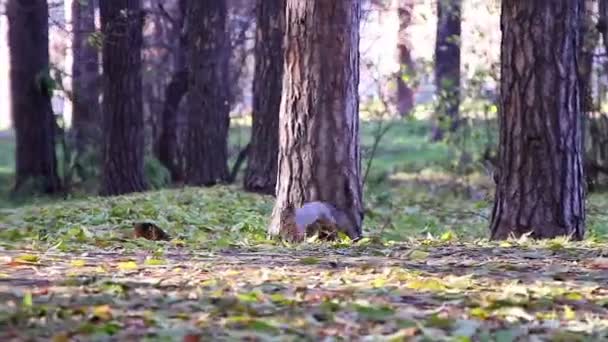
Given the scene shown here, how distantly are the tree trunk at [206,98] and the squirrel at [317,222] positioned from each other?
30.7 ft

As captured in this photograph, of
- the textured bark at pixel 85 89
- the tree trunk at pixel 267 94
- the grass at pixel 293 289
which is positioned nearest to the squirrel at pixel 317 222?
the grass at pixel 293 289

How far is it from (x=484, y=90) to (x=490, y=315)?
16.4 metres

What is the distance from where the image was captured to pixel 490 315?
229 inches

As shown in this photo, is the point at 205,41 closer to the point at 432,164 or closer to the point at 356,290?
the point at 432,164

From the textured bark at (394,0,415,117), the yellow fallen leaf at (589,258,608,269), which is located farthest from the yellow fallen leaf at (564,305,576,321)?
the textured bark at (394,0,415,117)

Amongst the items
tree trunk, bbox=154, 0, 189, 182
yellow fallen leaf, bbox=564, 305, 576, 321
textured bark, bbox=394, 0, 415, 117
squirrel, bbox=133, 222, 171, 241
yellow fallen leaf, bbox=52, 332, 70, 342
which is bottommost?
squirrel, bbox=133, 222, 171, 241

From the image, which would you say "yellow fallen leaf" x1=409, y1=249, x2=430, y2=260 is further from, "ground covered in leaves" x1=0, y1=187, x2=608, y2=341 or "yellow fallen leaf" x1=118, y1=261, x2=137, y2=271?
"yellow fallen leaf" x1=118, y1=261, x2=137, y2=271

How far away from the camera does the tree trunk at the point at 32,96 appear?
21.0 m

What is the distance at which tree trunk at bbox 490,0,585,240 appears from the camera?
392 inches

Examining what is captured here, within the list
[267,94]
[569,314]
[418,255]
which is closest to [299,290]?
[569,314]

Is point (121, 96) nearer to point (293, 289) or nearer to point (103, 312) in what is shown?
point (293, 289)

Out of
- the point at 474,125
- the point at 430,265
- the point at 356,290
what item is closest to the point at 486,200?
the point at 474,125

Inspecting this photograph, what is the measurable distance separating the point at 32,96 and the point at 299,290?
1581cm

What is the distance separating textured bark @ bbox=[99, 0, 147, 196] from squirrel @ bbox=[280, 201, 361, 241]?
27.6 feet
